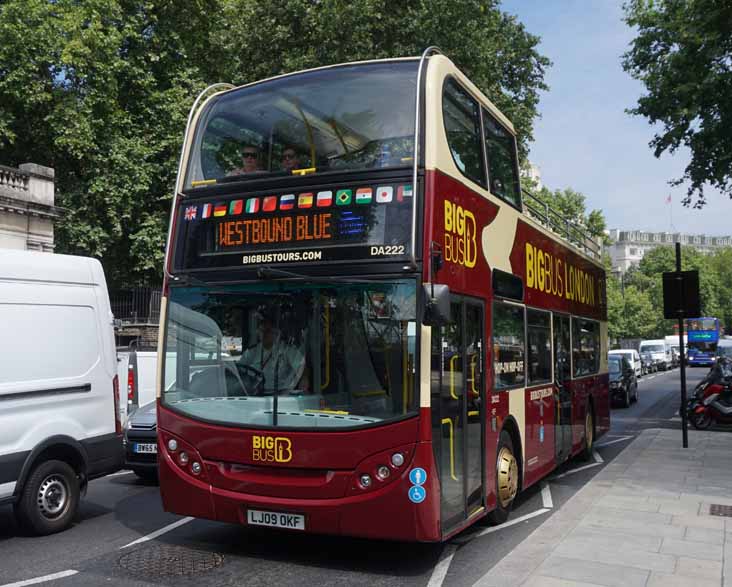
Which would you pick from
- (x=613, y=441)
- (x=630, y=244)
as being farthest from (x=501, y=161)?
(x=630, y=244)

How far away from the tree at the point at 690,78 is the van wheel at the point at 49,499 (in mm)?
14027

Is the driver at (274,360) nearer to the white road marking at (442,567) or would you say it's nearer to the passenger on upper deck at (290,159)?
the passenger on upper deck at (290,159)

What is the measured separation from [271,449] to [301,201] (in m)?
2.00

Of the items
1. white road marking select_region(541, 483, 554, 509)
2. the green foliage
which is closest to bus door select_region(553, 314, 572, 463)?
white road marking select_region(541, 483, 554, 509)

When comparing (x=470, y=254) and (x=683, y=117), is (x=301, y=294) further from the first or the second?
(x=683, y=117)

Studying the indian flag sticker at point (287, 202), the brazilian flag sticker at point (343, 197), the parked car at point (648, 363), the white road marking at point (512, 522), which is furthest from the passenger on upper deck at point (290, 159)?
the parked car at point (648, 363)

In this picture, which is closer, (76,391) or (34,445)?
(34,445)

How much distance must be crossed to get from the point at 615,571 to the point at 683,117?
14938mm

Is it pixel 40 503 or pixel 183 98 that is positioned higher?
pixel 183 98

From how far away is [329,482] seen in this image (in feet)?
18.7

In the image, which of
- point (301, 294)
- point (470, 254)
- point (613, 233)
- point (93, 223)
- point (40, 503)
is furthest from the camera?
point (613, 233)

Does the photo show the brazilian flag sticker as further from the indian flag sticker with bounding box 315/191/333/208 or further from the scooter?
the scooter

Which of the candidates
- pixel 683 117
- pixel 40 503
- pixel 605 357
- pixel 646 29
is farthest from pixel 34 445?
pixel 646 29

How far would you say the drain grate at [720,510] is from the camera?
7.87 m
